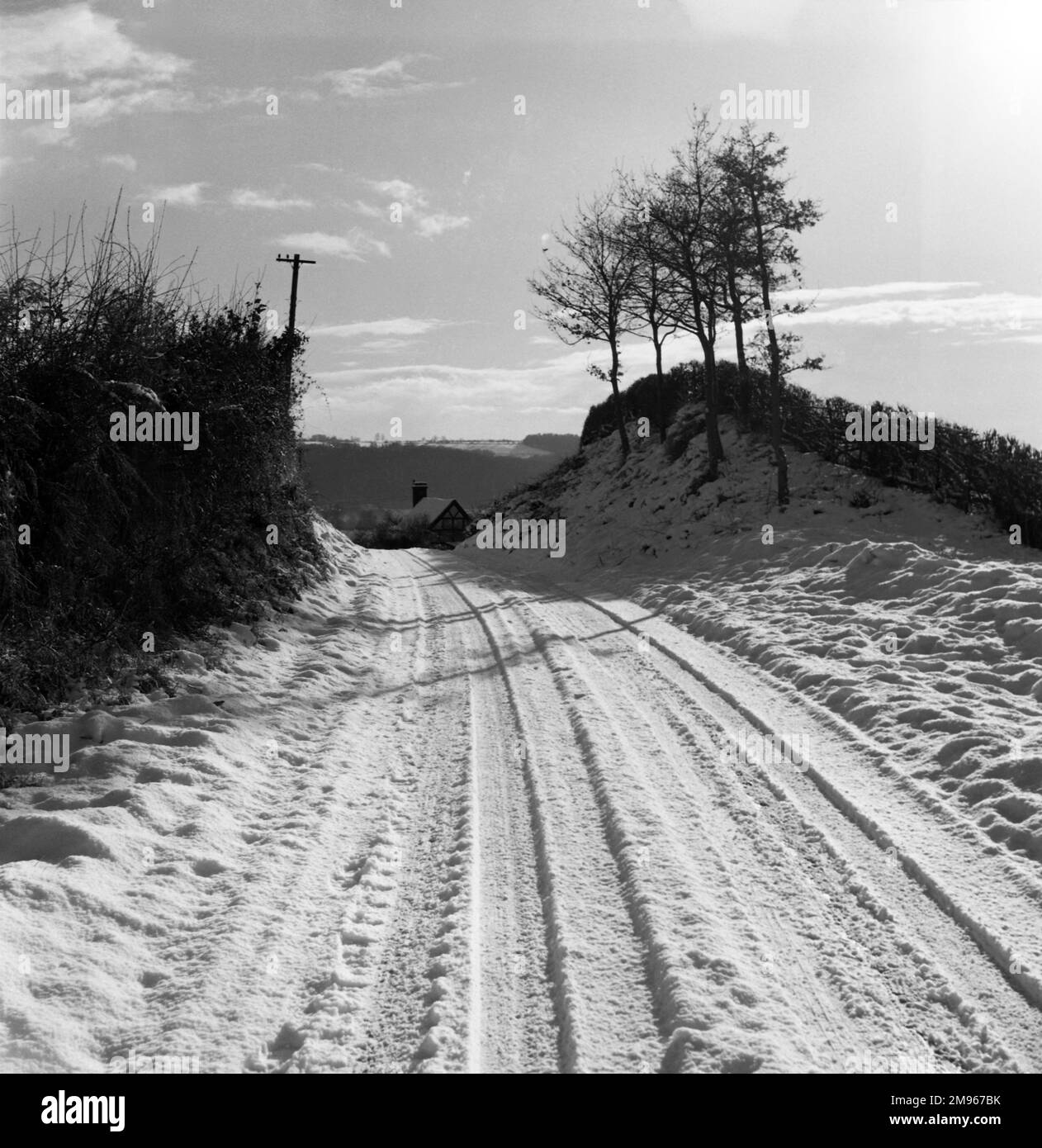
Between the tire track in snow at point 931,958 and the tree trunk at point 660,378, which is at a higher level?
the tree trunk at point 660,378

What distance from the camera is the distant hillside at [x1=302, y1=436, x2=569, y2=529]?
120 m

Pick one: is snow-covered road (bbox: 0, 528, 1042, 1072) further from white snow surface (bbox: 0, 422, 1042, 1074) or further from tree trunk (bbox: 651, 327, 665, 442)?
tree trunk (bbox: 651, 327, 665, 442)

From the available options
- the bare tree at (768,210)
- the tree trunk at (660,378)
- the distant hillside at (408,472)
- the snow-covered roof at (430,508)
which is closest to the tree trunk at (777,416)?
the bare tree at (768,210)

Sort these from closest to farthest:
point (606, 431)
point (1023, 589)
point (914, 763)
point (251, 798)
→ point (251, 798) < point (914, 763) < point (1023, 589) < point (606, 431)

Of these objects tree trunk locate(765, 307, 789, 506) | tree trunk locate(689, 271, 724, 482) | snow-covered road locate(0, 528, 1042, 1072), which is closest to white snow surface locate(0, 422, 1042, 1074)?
snow-covered road locate(0, 528, 1042, 1072)

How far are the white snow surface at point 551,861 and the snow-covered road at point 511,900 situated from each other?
0.07 feet

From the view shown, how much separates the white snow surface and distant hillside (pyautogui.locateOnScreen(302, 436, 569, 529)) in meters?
104

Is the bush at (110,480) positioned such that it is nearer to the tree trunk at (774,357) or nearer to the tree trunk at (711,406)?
the tree trunk at (774,357)

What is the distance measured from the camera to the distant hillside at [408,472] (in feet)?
392
